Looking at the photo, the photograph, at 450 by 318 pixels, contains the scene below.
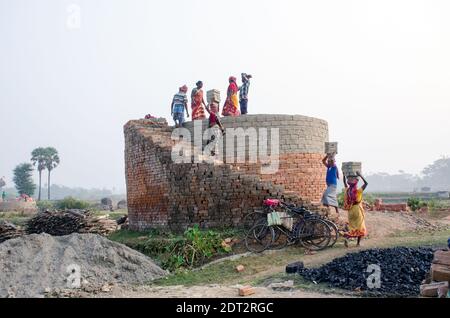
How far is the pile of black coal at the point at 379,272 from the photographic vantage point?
5531mm

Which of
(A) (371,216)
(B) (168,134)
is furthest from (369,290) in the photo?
(B) (168,134)

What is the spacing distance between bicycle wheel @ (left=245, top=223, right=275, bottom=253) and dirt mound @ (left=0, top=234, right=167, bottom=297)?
1.86 meters

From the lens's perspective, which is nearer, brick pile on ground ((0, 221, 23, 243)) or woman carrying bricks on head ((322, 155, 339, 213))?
woman carrying bricks on head ((322, 155, 339, 213))

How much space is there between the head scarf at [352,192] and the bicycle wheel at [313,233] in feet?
2.16

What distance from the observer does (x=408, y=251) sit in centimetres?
679

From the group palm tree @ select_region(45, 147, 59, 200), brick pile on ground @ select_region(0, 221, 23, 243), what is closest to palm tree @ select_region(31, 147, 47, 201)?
palm tree @ select_region(45, 147, 59, 200)

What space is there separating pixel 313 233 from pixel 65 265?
14.9 feet

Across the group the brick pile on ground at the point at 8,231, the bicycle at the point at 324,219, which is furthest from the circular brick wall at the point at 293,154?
the brick pile on ground at the point at 8,231

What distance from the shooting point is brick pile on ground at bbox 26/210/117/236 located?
12688 millimetres

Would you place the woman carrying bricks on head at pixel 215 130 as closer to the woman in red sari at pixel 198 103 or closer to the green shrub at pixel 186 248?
the woman in red sari at pixel 198 103

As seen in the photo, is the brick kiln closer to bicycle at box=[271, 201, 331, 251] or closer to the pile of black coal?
bicycle at box=[271, 201, 331, 251]

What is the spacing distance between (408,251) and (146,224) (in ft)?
23.0

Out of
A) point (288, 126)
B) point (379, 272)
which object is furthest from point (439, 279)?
point (288, 126)
